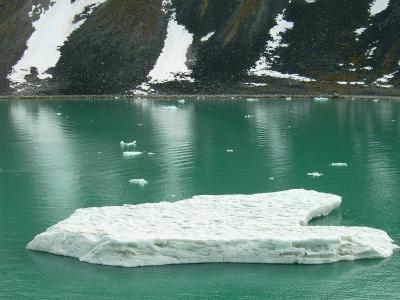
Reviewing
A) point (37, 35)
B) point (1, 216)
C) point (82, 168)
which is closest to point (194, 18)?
point (37, 35)

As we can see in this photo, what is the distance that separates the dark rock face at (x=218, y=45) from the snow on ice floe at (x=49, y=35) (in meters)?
1.24

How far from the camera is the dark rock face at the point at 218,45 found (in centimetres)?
12625

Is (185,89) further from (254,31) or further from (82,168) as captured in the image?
(82,168)

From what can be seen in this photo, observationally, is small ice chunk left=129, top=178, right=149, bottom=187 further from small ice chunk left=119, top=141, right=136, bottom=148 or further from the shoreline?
the shoreline

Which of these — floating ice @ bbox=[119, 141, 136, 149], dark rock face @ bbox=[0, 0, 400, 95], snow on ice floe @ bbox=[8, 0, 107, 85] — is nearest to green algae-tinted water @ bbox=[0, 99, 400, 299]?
floating ice @ bbox=[119, 141, 136, 149]

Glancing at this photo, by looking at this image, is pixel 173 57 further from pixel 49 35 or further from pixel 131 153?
pixel 131 153

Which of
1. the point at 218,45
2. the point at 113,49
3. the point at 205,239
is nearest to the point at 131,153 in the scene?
the point at 205,239

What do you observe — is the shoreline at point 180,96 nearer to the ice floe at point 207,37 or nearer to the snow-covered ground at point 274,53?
the snow-covered ground at point 274,53

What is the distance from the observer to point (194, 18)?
470ft

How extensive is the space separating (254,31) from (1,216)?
106476 mm

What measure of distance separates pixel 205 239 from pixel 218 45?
112 m

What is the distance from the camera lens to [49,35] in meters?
144

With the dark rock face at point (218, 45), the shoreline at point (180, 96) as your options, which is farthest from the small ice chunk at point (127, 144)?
the dark rock face at point (218, 45)

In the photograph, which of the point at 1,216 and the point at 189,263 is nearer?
the point at 189,263
